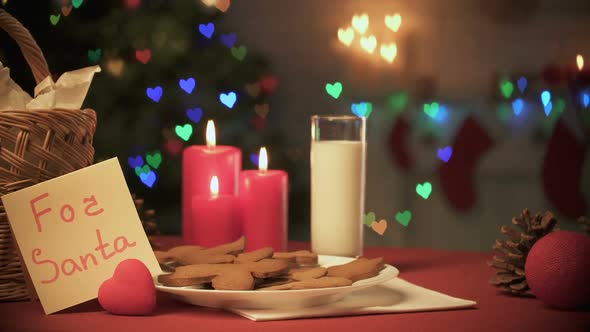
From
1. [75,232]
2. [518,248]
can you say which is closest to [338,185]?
[518,248]

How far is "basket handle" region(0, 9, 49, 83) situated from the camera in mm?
954

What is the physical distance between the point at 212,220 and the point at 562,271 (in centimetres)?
49

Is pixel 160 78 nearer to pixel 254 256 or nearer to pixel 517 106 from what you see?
pixel 517 106

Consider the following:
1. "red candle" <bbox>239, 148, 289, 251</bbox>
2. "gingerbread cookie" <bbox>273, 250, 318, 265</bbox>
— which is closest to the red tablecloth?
"gingerbread cookie" <bbox>273, 250, 318, 265</bbox>

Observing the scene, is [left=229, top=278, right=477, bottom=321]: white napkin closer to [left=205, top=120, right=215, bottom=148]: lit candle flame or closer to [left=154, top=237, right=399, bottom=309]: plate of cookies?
[left=154, top=237, right=399, bottom=309]: plate of cookies

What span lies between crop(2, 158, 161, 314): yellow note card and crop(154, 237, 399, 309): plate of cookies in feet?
0.21

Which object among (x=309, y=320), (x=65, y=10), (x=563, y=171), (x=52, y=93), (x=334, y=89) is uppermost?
(x=65, y=10)

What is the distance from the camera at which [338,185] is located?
3.67 feet

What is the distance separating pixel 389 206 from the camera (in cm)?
247

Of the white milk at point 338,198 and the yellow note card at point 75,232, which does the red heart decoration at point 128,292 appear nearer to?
the yellow note card at point 75,232

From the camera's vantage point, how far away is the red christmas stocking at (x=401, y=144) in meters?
2.48

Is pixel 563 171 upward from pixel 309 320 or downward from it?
upward

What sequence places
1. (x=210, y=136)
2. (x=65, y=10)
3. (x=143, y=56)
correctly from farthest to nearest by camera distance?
(x=143, y=56)
(x=65, y=10)
(x=210, y=136)

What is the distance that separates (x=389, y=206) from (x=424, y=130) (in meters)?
0.26
